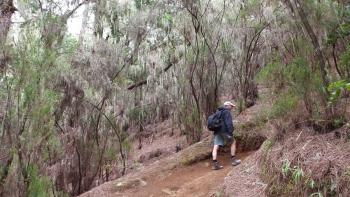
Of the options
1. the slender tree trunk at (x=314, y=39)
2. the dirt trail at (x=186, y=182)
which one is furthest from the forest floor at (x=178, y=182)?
the slender tree trunk at (x=314, y=39)

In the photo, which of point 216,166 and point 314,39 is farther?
point 216,166

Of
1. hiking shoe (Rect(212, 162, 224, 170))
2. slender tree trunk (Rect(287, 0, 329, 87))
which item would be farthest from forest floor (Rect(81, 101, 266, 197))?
slender tree trunk (Rect(287, 0, 329, 87))

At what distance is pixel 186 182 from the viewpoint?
816cm

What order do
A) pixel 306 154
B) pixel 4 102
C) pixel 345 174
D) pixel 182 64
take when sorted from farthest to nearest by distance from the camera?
pixel 182 64 → pixel 4 102 → pixel 306 154 → pixel 345 174

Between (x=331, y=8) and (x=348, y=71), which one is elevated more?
(x=331, y=8)

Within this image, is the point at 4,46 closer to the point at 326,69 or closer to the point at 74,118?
the point at 74,118

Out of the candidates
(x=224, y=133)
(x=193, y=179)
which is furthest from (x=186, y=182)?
(x=224, y=133)

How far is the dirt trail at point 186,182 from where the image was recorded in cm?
759

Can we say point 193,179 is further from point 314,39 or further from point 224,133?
point 314,39

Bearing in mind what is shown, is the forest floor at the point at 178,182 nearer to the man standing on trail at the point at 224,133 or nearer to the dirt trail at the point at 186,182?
the dirt trail at the point at 186,182

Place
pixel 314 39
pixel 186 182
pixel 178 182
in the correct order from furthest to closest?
pixel 178 182 < pixel 186 182 < pixel 314 39

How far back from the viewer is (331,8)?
19.9 ft

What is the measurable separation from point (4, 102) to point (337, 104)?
5.10 meters

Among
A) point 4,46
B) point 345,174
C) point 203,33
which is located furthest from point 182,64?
point 345,174
